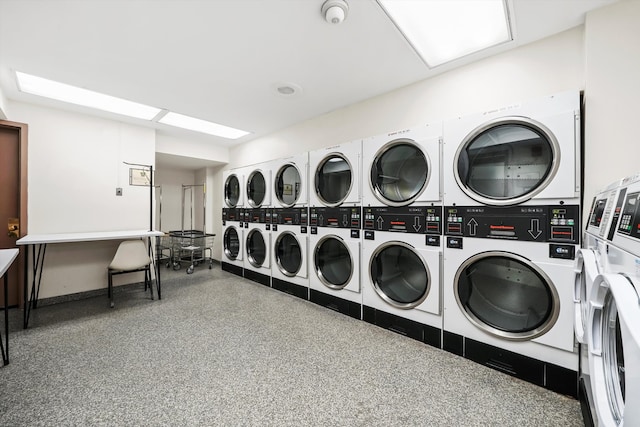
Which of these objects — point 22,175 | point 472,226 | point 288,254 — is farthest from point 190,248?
point 472,226

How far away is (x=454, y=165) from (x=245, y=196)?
3378 mm

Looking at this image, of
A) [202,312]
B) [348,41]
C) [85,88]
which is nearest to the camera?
[348,41]

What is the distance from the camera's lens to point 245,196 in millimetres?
4438

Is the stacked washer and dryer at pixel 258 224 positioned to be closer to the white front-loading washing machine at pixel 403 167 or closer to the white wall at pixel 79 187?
the white wall at pixel 79 187

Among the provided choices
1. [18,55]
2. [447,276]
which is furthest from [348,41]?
[18,55]

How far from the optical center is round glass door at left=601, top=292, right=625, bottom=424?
38.4 inches

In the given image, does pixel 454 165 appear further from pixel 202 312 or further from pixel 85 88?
pixel 85 88

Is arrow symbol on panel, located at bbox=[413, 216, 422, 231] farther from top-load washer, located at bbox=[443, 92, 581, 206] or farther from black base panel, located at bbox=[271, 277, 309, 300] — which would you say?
black base panel, located at bbox=[271, 277, 309, 300]

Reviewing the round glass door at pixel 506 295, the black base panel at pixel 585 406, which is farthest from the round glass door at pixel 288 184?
the black base panel at pixel 585 406

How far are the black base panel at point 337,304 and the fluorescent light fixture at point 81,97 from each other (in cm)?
321

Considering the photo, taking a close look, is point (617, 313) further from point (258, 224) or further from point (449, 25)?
point (258, 224)

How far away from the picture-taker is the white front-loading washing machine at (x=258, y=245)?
397 centimetres

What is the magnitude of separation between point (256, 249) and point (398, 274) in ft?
8.55

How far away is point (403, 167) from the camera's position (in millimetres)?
2625
